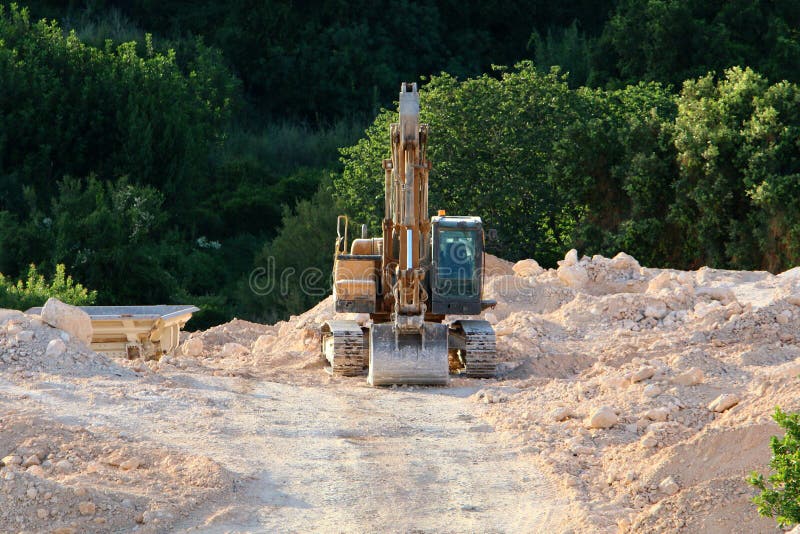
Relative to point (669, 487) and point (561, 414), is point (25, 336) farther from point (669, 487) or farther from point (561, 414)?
point (669, 487)

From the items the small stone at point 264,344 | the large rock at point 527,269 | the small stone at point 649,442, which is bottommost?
the small stone at point 649,442

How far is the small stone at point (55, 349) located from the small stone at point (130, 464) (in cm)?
506

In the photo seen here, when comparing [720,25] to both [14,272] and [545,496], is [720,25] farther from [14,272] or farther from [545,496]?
[545,496]

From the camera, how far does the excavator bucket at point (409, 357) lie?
15953 millimetres

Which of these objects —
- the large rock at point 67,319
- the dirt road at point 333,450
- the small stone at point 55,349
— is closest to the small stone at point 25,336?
the small stone at point 55,349

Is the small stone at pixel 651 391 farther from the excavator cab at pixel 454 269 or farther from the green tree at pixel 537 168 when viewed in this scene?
the green tree at pixel 537 168

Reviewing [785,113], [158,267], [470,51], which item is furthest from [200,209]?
[785,113]

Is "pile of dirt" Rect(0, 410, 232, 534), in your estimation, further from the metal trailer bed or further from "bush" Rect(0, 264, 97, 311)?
"bush" Rect(0, 264, 97, 311)

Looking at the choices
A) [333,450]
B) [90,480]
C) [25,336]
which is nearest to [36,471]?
[90,480]

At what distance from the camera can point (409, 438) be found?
12.6 metres

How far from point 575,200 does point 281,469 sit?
65.5 feet

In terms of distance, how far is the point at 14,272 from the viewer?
97.5 ft

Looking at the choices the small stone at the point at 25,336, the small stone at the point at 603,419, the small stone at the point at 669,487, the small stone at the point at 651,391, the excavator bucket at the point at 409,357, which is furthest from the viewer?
the excavator bucket at the point at 409,357

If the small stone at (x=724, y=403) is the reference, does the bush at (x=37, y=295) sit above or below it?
above
